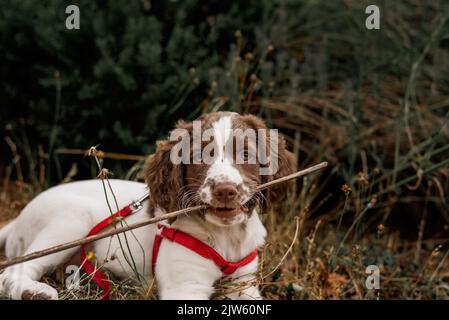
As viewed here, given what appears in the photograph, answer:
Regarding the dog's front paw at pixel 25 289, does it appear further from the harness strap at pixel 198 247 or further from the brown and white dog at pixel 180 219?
the harness strap at pixel 198 247

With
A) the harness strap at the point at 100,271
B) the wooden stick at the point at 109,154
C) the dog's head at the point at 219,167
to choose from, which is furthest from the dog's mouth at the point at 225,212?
the wooden stick at the point at 109,154

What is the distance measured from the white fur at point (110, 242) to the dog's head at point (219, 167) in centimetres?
18

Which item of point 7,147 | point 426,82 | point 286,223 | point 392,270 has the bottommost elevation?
point 392,270

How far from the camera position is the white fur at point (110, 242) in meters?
3.25

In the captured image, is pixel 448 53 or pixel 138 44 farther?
pixel 448 53

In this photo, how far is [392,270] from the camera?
489cm

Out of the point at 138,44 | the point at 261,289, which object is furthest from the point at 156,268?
the point at 138,44

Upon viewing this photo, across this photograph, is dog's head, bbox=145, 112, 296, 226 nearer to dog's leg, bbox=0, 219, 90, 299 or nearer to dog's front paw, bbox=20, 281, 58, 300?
dog's leg, bbox=0, 219, 90, 299

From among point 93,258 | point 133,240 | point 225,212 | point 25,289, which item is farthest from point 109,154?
point 225,212

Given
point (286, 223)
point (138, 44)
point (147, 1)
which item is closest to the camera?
point (286, 223)

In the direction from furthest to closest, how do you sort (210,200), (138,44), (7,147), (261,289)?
(7,147) → (138,44) → (261,289) → (210,200)

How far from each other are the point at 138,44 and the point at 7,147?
179 cm

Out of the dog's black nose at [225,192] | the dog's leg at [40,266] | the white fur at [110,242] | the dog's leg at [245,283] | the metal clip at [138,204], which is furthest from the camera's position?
the metal clip at [138,204]

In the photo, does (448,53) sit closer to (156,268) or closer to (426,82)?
(426,82)
